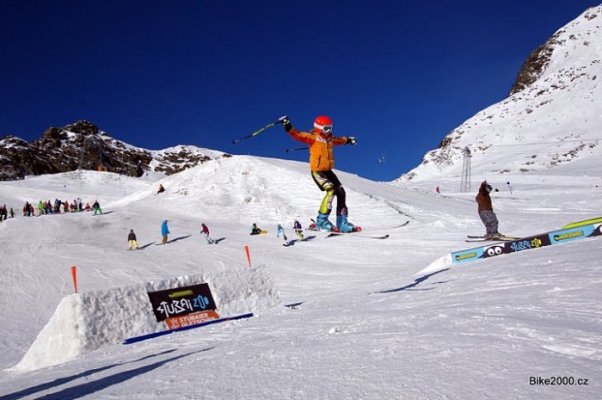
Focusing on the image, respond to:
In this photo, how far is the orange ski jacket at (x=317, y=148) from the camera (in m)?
8.13

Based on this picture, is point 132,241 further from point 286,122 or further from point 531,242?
point 531,242

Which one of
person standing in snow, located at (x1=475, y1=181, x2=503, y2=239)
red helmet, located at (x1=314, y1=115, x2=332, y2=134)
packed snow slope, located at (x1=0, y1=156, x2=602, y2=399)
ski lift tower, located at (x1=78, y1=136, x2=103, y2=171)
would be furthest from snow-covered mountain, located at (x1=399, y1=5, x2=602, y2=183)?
ski lift tower, located at (x1=78, y1=136, x2=103, y2=171)

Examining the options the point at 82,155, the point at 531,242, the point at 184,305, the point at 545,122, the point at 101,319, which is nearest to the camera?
the point at 101,319

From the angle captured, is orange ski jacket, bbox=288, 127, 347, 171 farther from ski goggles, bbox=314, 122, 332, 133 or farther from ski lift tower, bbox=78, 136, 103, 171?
ski lift tower, bbox=78, 136, 103, 171

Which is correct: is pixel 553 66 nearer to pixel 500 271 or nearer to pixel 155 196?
pixel 155 196

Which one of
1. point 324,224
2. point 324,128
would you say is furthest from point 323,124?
point 324,224

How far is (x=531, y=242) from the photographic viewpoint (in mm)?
11078

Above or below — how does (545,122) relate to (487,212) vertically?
above

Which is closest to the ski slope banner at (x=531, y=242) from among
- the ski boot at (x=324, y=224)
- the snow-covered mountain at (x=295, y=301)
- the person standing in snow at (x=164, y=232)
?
the snow-covered mountain at (x=295, y=301)

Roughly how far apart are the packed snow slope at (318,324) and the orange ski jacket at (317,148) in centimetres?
258

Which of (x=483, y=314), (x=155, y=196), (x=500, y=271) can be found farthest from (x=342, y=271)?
(x=155, y=196)

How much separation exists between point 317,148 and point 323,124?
1.78 feet

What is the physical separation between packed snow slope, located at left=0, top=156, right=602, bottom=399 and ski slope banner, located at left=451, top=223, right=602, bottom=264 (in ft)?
2.48

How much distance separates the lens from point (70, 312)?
7.39m
